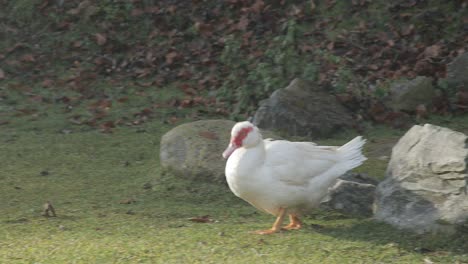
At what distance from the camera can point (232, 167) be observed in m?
5.42

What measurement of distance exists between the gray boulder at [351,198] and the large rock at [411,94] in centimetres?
336

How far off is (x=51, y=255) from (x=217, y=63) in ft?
22.1

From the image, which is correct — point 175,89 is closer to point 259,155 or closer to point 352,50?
point 352,50

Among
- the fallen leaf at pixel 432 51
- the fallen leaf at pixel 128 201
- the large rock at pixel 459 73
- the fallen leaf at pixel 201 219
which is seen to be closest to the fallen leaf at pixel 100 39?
the fallen leaf at pixel 432 51

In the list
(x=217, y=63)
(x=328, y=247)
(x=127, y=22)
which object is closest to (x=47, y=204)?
(x=328, y=247)

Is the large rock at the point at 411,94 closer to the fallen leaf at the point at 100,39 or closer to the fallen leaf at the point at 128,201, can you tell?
the fallen leaf at the point at 128,201

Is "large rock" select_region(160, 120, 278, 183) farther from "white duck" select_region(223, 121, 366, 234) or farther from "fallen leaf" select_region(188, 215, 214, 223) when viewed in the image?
"white duck" select_region(223, 121, 366, 234)

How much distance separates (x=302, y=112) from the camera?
8.66m

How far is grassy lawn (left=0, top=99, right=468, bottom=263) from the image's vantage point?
16.3 ft

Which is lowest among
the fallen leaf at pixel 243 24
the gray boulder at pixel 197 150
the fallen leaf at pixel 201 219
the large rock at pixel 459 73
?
the fallen leaf at pixel 201 219

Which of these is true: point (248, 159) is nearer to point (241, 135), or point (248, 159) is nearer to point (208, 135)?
point (241, 135)

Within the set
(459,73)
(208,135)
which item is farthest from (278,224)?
(459,73)

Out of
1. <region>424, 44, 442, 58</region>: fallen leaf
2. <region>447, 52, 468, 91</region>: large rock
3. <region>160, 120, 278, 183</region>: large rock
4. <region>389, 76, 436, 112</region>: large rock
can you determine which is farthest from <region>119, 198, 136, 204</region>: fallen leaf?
<region>424, 44, 442, 58</region>: fallen leaf

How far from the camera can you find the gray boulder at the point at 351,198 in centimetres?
602
